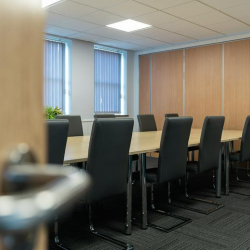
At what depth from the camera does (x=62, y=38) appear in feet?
20.0

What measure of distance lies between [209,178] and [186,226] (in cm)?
220

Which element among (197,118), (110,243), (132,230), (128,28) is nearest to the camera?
(110,243)

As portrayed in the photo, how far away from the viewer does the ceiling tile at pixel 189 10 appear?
4.24 meters

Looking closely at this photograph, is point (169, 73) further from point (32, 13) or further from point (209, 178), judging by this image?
point (32, 13)

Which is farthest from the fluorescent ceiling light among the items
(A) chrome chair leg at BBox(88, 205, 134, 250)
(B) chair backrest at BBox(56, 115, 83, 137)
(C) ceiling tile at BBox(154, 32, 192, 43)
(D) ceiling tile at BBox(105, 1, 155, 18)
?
(A) chrome chair leg at BBox(88, 205, 134, 250)

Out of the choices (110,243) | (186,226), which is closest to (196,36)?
(186,226)

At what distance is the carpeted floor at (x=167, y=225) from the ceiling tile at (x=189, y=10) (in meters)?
2.57

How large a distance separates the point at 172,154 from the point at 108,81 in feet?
15.0

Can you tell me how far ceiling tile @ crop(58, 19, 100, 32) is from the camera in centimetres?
509

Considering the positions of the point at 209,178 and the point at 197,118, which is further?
the point at 197,118

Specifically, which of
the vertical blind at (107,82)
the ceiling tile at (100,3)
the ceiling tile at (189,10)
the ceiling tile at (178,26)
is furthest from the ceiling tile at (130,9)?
the vertical blind at (107,82)

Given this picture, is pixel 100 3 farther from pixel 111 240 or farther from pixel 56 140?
pixel 111 240

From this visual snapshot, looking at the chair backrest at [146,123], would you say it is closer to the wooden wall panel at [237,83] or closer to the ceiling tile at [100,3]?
the ceiling tile at [100,3]

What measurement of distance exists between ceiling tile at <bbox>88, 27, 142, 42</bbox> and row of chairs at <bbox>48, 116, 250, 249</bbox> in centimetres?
307
